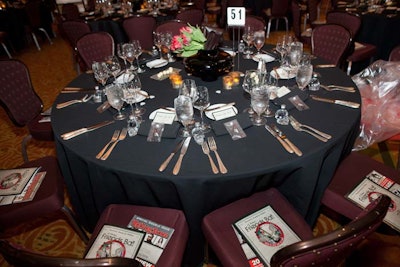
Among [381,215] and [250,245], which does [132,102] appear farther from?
[381,215]

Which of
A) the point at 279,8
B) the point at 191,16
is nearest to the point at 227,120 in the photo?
the point at 191,16

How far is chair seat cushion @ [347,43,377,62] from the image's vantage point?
3469 mm

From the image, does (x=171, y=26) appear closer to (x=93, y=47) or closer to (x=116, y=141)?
(x=93, y=47)

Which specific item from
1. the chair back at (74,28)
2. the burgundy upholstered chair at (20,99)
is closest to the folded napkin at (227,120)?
the burgundy upholstered chair at (20,99)

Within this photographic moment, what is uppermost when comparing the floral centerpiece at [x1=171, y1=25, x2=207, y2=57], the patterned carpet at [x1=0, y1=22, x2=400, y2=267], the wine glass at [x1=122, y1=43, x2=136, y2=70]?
the floral centerpiece at [x1=171, y1=25, x2=207, y2=57]

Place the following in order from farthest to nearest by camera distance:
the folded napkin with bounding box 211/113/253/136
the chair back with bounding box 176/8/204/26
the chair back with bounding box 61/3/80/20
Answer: the chair back with bounding box 61/3/80/20
the chair back with bounding box 176/8/204/26
the folded napkin with bounding box 211/113/253/136

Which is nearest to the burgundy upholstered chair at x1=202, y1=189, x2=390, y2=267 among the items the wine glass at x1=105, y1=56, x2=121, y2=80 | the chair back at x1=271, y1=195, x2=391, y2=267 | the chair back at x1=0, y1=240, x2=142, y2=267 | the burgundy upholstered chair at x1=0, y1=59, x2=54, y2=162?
the chair back at x1=271, y1=195, x2=391, y2=267

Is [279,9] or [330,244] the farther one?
[279,9]

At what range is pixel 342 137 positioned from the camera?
150 centimetres

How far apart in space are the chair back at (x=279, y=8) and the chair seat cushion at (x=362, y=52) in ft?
7.76

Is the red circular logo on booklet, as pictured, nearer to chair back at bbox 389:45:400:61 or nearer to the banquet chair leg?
the banquet chair leg

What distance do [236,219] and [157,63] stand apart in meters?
1.54

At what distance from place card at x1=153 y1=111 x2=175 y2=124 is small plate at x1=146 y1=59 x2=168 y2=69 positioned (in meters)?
0.83

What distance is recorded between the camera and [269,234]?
54.0 inches
